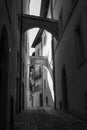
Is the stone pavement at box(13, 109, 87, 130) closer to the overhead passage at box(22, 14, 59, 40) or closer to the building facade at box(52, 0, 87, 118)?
A: the building facade at box(52, 0, 87, 118)

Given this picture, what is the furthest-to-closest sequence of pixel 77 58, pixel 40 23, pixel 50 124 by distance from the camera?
pixel 40 23, pixel 77 58, pixel 50 124

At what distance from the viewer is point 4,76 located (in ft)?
20.1

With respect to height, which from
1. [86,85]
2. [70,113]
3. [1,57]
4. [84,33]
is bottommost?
[70,113]

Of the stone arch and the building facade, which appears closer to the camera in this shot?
the stone arch

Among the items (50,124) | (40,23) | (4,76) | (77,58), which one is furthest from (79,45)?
(40,23)

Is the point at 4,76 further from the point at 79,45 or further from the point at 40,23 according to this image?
the point at 40,23

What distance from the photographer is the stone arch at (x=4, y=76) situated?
566 cm

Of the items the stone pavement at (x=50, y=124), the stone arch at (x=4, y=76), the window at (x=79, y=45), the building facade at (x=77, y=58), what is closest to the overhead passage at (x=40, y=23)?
the building facade at (x=77, y=58)

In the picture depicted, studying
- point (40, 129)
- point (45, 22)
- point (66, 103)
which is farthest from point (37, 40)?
point (40, 129)

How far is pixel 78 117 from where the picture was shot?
9.41 m

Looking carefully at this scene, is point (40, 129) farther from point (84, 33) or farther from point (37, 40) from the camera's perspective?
point (37, 40)

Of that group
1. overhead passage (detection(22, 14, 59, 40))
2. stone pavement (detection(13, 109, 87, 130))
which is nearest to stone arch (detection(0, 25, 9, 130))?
stone pavement (detection(13, 109, 87, 130))

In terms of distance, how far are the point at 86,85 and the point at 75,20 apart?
12.0 ft

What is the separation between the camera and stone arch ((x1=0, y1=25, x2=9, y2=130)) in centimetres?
566
